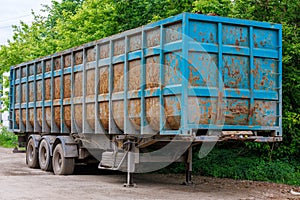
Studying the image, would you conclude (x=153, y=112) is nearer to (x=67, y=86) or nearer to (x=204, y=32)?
(x=204, y=32)

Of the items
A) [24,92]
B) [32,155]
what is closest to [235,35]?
[32,155]

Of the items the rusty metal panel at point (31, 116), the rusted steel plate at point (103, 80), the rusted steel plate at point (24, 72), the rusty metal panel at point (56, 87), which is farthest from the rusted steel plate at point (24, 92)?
the rusted steel plate at point (103, 80)

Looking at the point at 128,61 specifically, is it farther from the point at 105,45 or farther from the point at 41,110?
the point at 41,110

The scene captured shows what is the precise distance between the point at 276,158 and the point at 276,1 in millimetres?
4304

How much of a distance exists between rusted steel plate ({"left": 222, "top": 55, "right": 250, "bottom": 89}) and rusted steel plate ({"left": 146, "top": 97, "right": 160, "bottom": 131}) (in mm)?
1382

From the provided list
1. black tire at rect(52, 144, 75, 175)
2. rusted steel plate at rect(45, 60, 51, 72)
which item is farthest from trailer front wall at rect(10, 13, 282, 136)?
rusted steel plate at rect(45, 60, 51, 72)

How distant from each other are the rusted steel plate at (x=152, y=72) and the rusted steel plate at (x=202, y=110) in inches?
38.0

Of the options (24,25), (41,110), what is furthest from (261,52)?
(24,25)

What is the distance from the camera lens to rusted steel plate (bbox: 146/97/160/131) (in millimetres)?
10289

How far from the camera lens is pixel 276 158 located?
14.4 metres

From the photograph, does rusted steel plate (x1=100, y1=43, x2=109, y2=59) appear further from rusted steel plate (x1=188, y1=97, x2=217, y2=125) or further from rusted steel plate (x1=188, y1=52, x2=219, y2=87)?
rusted steel plate (x1=188, y1=97, x2=217, y2=125)

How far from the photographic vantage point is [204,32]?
395 inches

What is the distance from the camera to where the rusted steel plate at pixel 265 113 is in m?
10.5

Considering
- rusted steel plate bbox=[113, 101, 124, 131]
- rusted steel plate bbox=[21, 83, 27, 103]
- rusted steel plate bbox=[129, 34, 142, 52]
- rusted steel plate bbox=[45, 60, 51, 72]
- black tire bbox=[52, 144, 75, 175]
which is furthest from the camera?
rusted steel plate bbox=[21, 83, 27, 103]
